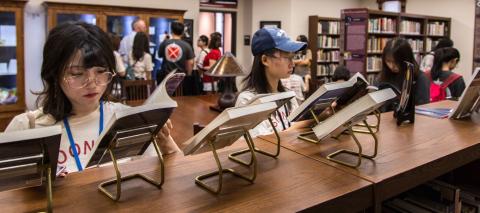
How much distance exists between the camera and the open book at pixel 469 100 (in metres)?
1.88

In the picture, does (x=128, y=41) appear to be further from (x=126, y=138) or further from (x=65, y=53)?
(x=126, y=138)

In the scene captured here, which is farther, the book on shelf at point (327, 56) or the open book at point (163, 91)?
the book on shelf at point (327, 56)

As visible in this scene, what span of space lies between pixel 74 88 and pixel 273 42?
3.12 ft

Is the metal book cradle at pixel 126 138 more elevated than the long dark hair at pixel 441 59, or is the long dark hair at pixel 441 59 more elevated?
the long dark hair at pixel 441 59

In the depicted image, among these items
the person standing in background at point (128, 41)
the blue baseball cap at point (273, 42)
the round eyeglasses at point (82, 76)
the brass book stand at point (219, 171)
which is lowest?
the brass book stand at point (219, 171)

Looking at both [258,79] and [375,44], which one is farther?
[375,44]

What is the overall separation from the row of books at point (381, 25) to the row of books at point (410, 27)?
23 centimetres

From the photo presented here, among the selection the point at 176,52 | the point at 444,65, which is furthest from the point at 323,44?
the point at 444,65

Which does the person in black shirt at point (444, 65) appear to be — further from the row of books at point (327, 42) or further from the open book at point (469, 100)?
the row of books at point (327, 42)

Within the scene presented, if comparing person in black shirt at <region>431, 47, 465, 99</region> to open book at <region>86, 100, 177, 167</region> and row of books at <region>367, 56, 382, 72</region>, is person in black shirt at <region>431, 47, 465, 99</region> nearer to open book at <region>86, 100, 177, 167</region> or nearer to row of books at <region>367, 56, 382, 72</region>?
open book at <region>86, 100, 177, 167</region>

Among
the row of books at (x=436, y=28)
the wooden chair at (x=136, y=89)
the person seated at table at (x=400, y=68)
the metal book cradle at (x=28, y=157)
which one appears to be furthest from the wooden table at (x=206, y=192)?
the row of books at (x=436, y=28)

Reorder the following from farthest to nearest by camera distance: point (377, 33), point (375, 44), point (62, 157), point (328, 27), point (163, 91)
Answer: point (328, 27)
point (375, 44)
point (377, 33)
point (62, 157)
point (163, 91)

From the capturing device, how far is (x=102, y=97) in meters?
1.53

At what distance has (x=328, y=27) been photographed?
28.3 feet
